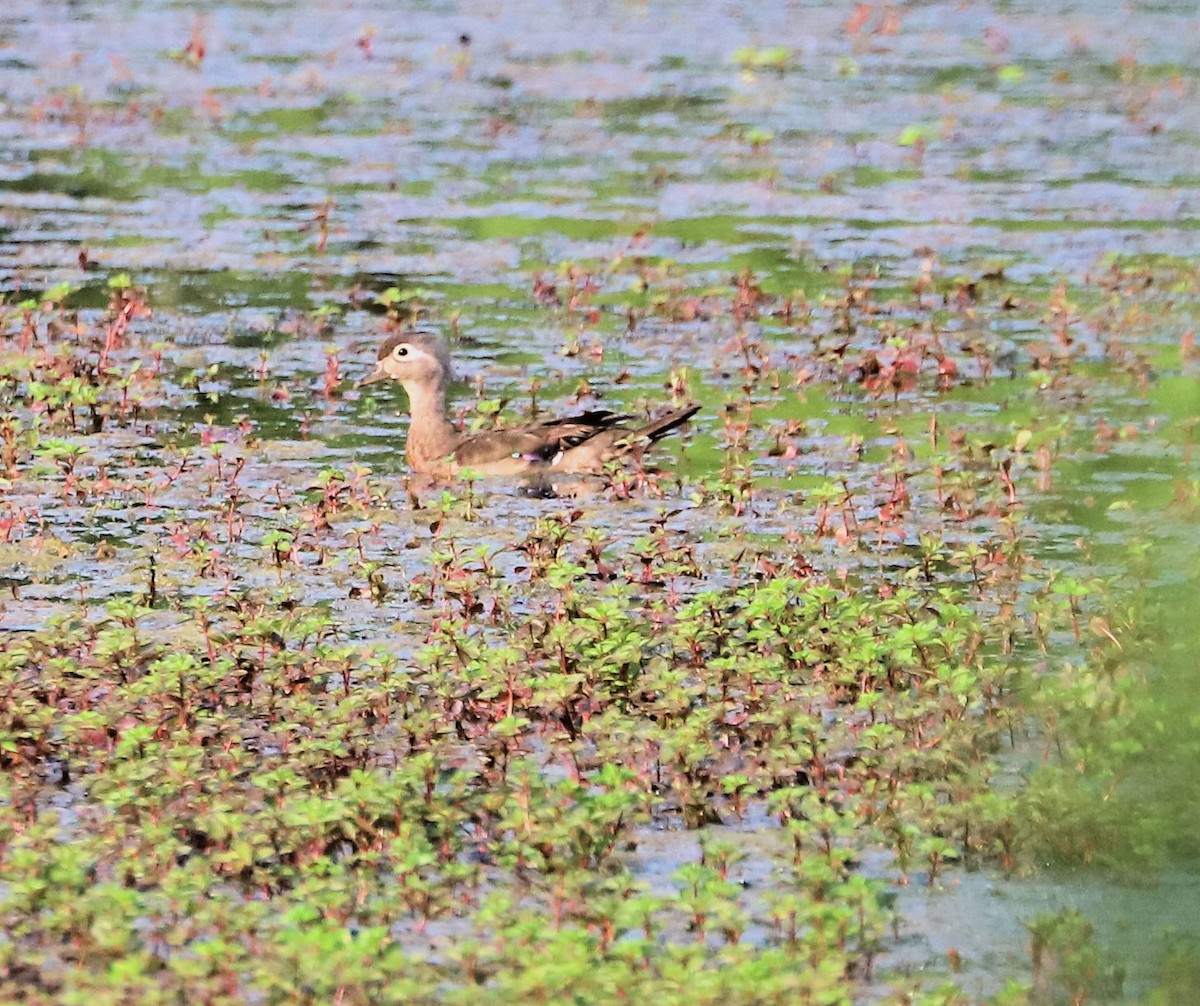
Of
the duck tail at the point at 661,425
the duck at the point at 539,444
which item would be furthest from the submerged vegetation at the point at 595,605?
the duck tail at the point at 661,425

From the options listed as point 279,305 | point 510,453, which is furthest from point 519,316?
point 510,453

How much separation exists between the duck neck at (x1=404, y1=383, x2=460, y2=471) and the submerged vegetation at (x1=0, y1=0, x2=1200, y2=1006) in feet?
0.57

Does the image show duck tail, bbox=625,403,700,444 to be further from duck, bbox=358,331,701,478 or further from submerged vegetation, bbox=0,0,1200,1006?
submerged vegetation, bbox=0,0,1200,1006

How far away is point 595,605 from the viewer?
8305mm

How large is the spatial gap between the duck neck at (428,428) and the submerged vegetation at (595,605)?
172mm

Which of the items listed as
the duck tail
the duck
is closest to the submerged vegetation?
the duck

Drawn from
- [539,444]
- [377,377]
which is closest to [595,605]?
[539,444]

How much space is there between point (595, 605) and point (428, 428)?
111 inches

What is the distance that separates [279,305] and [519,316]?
1295 millimetres

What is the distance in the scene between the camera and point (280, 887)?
244 inches

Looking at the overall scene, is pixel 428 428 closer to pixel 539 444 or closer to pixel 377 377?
pixel 539 444

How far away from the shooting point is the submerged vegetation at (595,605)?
18.7ft

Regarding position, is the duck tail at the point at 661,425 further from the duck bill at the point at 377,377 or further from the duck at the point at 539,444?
the duck bill at the point at 377,377

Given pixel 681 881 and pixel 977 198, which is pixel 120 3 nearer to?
pixel 977 198
